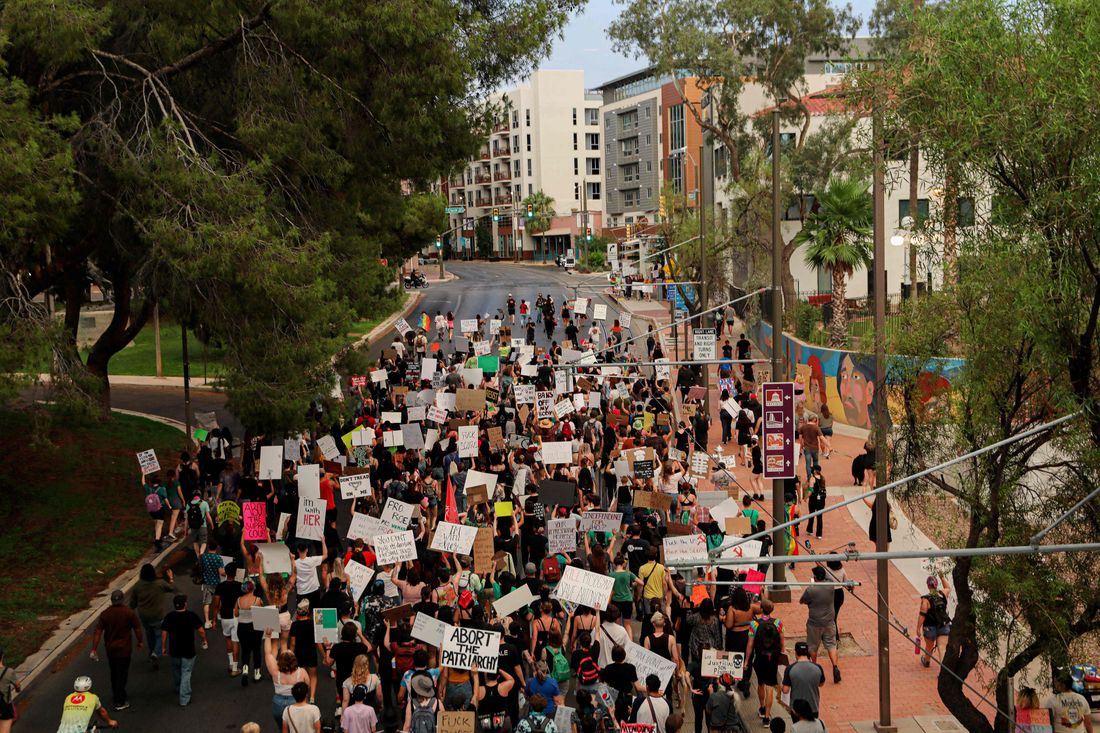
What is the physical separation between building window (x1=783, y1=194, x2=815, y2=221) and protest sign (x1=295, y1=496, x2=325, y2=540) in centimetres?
3673

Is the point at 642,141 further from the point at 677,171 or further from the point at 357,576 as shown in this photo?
the point at 357,576

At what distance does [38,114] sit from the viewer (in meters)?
20.3

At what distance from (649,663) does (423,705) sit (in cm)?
245

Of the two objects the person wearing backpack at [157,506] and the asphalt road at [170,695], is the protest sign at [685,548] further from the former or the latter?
the person wearing backpack at [157,506]

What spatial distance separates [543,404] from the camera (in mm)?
25578

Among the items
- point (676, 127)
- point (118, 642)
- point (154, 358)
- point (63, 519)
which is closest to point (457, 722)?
point (118, 642)

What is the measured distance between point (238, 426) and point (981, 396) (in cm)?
2816

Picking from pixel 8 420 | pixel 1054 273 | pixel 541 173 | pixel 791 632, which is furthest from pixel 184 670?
pixel 541 173

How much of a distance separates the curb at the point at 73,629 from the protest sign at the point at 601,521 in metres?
7.26

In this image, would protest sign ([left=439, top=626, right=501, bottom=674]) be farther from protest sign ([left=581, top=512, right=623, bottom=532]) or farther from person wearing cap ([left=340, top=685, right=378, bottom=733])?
protest sign ([left=581, top=512, right=623, bottom=532])

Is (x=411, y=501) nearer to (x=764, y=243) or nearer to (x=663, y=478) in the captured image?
(x=663, y=478)

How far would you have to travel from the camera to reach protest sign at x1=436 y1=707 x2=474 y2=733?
11.1 meters

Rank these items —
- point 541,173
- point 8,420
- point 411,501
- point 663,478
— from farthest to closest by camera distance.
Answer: point 541,173 < point 8,420 < point 663,478 < point 411,501

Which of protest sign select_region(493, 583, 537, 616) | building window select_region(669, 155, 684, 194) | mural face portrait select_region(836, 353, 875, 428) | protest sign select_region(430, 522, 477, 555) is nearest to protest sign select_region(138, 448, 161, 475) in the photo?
protest sign select_region(430, 522, 477, 555)
